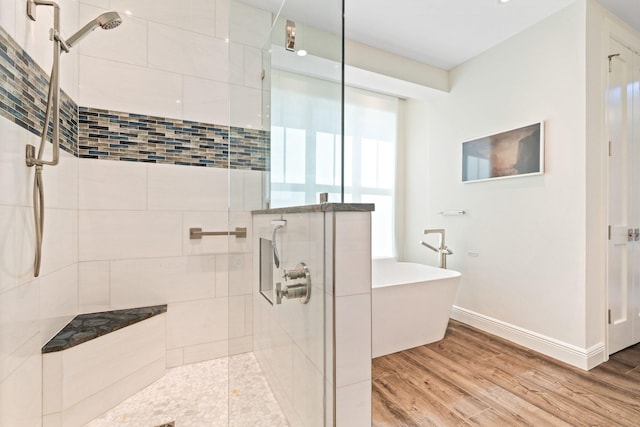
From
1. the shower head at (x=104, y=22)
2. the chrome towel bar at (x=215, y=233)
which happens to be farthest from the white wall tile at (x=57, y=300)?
the shower head at (x=104, y=22)

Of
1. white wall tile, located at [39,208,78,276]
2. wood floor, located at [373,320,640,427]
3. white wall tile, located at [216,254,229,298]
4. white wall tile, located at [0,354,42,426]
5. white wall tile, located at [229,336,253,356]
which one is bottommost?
wood floor, located at [373,320,640,427]

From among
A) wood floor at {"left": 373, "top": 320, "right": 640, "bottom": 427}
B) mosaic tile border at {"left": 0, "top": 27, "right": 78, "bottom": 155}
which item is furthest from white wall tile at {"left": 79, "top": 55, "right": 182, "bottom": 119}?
wood floor at {"left": 373, "top": 320, "right": 640, "bottom": 427}

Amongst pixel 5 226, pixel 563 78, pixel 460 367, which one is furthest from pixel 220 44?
pixel 460 367

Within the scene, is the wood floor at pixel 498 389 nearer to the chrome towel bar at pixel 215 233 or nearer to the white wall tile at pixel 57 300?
the chrome towel bar at pixel 215 233

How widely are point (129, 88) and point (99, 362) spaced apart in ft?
5.33

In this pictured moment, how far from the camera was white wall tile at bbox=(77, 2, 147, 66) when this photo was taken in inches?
67.2

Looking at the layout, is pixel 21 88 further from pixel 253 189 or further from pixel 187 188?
pixel 253 189

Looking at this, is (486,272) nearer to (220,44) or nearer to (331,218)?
(331,218)

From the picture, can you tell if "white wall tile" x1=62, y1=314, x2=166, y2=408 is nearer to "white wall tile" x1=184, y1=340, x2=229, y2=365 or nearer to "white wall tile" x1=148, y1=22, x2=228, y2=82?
"white wall tile" x1=184, y1=340, x2=229, y2=365

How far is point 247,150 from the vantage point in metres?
1.87

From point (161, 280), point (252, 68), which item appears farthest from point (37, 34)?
point (161, 280)

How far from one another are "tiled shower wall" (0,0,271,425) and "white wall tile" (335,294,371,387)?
99 cm

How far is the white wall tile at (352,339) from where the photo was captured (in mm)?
961

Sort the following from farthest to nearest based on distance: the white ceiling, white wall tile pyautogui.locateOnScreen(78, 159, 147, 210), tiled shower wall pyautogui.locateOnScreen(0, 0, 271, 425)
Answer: the white ceiling
white wall tile pyautogui.locateOnScreen(78, 159, 147, 210)
tiled shower wall pyautogui.locateOnScreen(0, 0, 271, 425)
